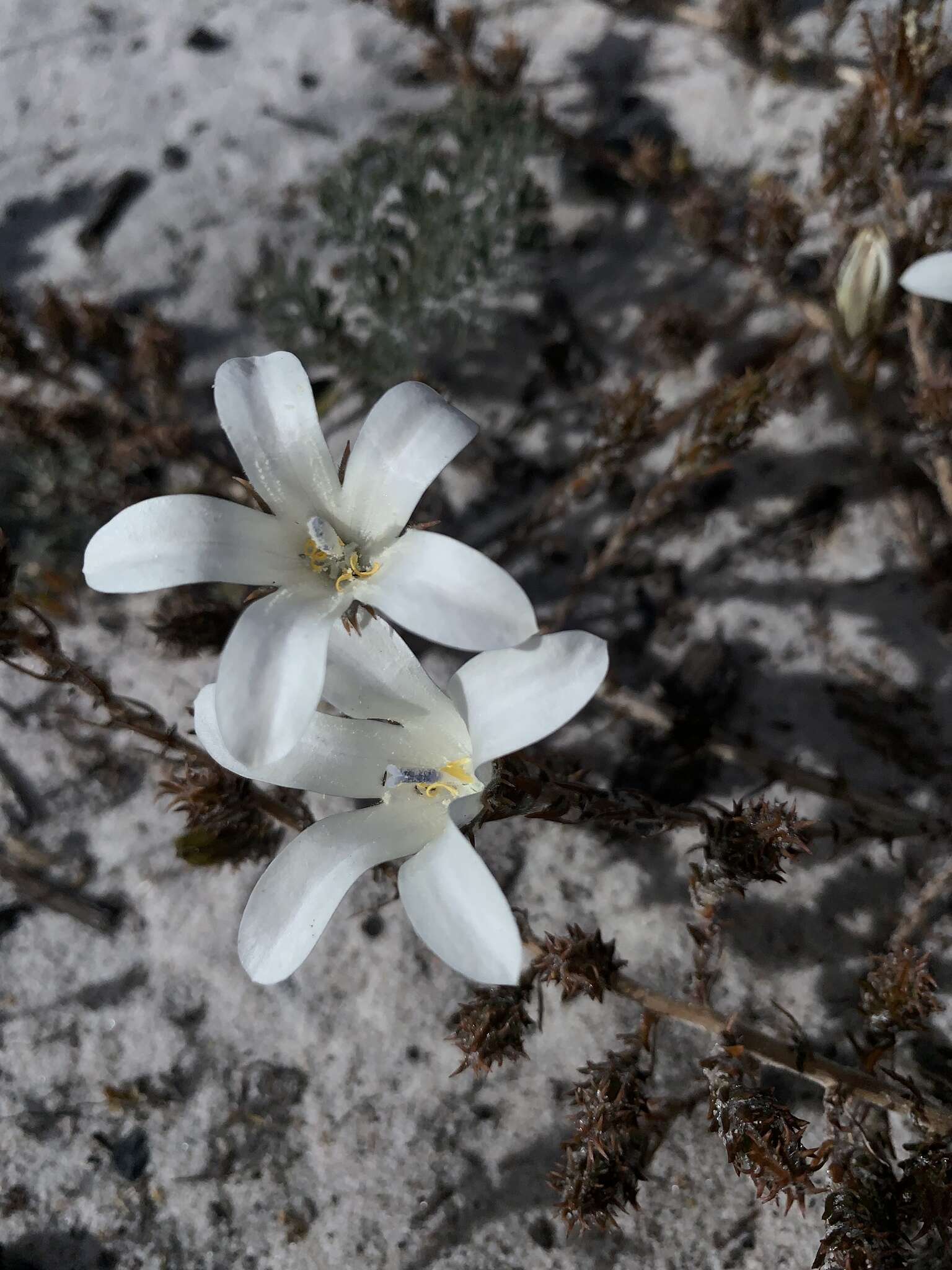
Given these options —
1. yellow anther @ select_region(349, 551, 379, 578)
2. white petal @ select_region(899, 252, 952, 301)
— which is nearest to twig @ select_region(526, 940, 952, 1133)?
yellow anther @ select_region(349, 551, 379, 578)

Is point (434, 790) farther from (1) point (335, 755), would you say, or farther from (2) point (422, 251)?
(2) point (422, 251)

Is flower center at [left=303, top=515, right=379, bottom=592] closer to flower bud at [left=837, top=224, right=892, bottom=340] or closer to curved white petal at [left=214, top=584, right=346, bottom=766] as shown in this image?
curved white petal at [left=214, top=584, right=346, bottom=766]

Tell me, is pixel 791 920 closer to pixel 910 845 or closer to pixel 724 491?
pixel 910 845

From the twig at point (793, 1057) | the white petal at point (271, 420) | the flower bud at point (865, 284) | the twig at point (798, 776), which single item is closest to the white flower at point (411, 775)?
the white petal at point (271, 420)

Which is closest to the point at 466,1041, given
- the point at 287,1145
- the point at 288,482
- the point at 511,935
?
the point at 511,935

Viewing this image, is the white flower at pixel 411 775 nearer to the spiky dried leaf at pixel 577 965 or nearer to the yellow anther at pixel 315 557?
the yellow anther at pixel 315 557

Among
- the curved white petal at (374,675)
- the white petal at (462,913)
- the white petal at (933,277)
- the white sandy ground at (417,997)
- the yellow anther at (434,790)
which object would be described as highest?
the white petal at (933,277)

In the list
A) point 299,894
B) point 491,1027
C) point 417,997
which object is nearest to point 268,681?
point 299,894
